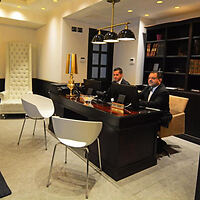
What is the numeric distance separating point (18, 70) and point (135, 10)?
355cm

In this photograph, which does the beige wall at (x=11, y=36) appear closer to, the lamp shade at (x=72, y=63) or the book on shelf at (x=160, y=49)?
the lamp shade at (x=72, y=63)

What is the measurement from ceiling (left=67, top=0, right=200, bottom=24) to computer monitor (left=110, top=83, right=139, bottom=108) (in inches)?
80.4

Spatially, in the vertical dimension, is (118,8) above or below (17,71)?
above

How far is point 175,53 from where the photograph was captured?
491 centimetres

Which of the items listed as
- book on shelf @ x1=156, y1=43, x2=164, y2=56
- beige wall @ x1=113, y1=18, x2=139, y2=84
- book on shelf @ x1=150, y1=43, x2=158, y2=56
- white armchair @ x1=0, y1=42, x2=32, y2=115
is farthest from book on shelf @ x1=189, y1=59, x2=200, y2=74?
white armchair @ x1=0, y1=42, x2=32, y2=115

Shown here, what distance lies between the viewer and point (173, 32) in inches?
194

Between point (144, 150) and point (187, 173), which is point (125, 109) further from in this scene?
point (187, 173)

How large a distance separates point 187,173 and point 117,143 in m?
1.13

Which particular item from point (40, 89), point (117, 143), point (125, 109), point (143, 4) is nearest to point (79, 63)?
point (40, 89)

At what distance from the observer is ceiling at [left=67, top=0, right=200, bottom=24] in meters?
4.03

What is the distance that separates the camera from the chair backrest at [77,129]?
7.01ft

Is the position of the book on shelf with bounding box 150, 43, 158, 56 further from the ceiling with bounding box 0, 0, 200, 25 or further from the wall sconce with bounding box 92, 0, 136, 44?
the wall sconce with bounding box 92, 0, 136, 44

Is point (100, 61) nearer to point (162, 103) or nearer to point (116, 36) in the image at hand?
point (116, 36)

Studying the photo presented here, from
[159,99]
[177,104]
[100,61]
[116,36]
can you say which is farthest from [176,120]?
[100,61]
